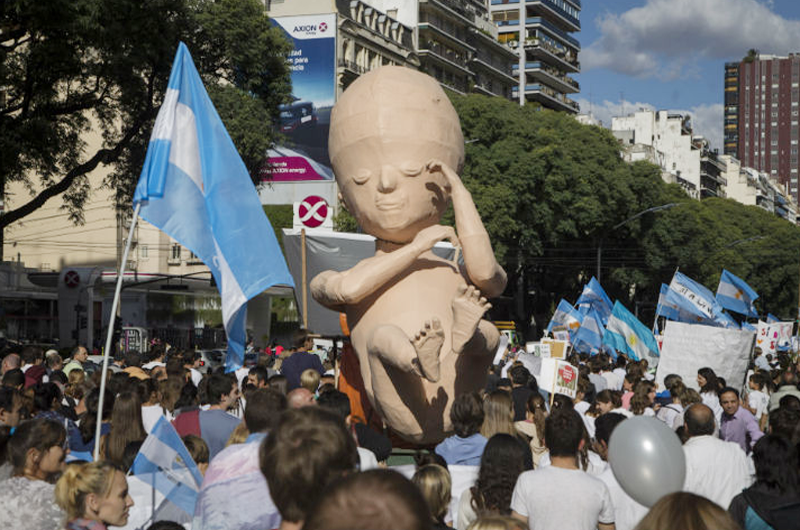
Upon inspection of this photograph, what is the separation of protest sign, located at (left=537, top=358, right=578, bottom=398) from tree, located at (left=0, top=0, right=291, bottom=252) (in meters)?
12.3

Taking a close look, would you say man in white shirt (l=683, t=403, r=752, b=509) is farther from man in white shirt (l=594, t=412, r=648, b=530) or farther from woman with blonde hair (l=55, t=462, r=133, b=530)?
woman with blonde hair (l=55, t=462, r=133, b=530)

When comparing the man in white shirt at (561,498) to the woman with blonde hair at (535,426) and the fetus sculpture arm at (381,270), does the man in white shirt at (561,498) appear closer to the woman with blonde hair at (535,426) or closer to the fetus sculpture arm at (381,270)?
the woman with blonde hair at (535,426)

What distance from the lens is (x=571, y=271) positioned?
167 feet

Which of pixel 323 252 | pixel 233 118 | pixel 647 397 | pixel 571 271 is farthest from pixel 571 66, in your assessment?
pixel 647 397

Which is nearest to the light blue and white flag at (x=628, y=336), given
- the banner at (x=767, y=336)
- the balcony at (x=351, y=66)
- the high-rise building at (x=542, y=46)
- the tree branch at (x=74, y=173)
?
the banner at (x=767, y=336)

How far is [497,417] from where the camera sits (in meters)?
7.32

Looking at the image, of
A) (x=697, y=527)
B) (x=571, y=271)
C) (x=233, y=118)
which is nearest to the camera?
(x=697, y=527)

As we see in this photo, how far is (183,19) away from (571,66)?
69580 millimetres

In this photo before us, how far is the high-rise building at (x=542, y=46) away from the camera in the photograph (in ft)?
278

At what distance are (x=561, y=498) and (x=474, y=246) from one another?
123 inches

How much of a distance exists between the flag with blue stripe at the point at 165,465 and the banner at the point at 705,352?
9171 millimetres

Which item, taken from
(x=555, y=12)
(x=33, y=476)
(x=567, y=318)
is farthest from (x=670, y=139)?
(x=33, y=476)

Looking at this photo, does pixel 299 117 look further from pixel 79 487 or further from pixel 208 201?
pixel 79 487

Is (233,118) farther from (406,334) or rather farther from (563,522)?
(563,522)
